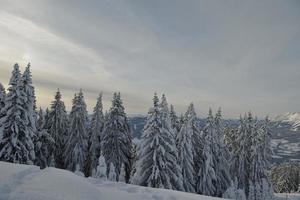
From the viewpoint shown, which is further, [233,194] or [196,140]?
[196,140]

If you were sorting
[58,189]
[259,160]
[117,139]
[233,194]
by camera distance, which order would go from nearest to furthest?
[58,189] < [233,194] < [117,139] < [259,160]

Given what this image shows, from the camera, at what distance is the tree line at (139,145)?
119 feet

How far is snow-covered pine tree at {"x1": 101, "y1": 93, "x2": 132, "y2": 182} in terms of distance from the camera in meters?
45.3

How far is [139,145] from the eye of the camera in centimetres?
3884

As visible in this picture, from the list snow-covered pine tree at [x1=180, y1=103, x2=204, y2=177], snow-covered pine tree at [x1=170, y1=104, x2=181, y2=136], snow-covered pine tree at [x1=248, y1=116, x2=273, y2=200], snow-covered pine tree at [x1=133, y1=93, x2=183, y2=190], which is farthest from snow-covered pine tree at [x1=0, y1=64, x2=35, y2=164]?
snow-covered pine tree at [x1=248, y1=116, x2=273, y2=200]

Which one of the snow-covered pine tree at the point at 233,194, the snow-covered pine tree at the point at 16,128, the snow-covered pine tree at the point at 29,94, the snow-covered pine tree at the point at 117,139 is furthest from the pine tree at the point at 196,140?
the snow-covered pine tree at the point at 16,128

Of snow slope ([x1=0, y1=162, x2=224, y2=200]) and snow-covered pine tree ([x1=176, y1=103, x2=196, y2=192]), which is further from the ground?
snow-covered pine tree ([x1=176, y1=103, x2=196, y2=192])

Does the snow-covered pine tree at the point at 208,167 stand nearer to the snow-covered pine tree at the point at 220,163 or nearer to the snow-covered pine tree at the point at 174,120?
the snow-covered pine tree at the point at 220,163

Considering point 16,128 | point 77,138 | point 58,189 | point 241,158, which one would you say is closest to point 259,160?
point 241,158

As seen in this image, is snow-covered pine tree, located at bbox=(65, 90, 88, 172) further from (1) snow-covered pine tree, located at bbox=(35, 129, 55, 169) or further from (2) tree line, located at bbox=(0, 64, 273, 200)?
(1) snow-covered pine tree, located at bbox=(35, 129, 55, 169)

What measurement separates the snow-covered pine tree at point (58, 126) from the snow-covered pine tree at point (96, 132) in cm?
408

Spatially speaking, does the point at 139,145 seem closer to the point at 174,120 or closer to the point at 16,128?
the point at 174,120

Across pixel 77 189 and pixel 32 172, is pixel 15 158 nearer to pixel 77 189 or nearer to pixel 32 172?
pixel 32 172

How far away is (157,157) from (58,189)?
24583 millimetres
